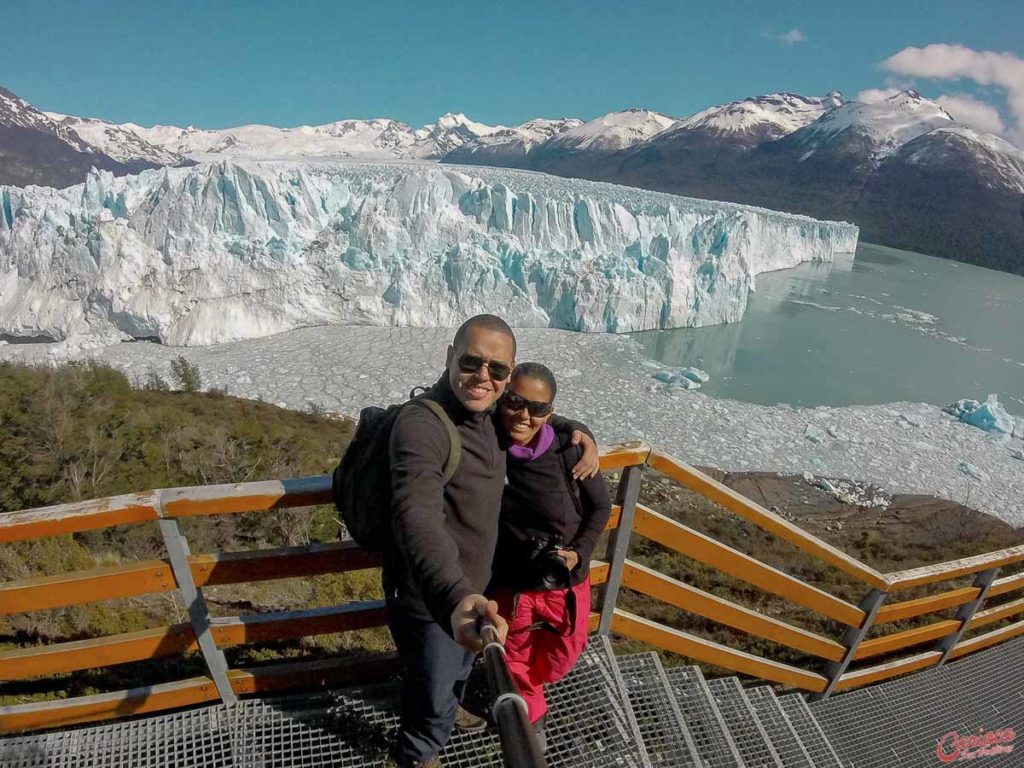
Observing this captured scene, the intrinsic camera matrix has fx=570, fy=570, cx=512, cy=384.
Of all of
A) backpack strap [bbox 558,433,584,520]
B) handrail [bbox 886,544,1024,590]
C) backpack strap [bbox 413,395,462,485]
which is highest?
backpack strap [bbox 413,395,462,485]

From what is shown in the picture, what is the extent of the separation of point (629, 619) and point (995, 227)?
66929 mm

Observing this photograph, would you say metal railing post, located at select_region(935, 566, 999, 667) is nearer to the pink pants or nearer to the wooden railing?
the wooden railing

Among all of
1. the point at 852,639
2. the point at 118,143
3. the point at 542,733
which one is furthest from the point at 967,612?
the point at 118,143

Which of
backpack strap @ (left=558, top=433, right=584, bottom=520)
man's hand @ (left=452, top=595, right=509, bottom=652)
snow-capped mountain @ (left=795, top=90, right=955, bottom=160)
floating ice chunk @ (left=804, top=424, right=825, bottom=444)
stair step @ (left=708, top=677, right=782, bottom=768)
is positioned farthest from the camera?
snow-capped mountain @ (left=795, top=90, right=955, bottom=160)

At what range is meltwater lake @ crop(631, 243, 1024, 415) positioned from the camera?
48.0 feet

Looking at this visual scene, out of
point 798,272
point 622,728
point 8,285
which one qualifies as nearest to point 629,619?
point 622,728

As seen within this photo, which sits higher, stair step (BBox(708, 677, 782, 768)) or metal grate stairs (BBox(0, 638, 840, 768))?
metal grate stairs (BBox(0, 638, 840, 768))

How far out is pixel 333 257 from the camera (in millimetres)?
16875

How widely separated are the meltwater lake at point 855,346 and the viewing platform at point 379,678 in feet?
38.6

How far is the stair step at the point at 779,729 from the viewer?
2.13m

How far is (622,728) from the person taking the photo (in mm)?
1693

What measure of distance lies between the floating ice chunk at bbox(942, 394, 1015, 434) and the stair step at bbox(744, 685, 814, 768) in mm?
13689

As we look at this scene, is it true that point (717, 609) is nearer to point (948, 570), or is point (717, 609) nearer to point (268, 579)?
point (948, 570)

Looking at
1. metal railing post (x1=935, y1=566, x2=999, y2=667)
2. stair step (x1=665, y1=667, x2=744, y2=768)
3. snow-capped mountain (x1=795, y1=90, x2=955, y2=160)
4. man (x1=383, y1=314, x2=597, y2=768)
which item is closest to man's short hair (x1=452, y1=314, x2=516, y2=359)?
man (x1=383, y1=314, x2=597, y2=768)
